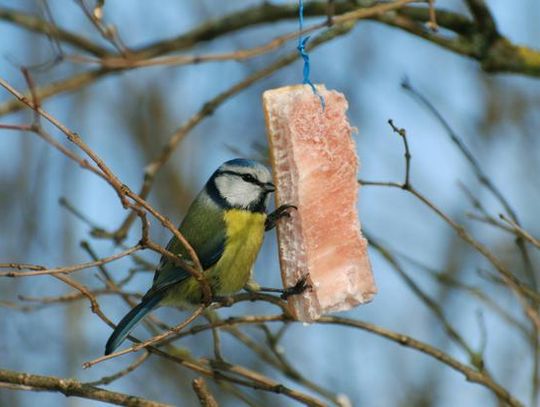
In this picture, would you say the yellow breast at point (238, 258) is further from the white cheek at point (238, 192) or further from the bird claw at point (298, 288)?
the bird claw at point (298, 288)

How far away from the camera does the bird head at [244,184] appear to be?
283cm

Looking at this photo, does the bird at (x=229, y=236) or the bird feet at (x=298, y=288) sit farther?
the bird at (x=229, y=236)

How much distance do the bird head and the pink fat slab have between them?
39 cm

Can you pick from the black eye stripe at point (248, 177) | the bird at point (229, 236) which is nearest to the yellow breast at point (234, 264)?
the bird at point (229, 236)

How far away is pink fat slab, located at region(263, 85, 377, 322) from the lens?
7.66 feet

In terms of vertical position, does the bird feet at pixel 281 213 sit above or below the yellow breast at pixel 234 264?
below

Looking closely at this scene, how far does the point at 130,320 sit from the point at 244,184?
66 centimetres

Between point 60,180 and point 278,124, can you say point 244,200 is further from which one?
point 60,180

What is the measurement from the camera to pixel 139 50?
3400 millimetres

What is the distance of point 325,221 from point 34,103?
94 centimetres

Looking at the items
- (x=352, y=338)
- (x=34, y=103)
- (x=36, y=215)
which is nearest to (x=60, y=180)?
(x=36, y=215)

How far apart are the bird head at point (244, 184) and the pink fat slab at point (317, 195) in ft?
1.26

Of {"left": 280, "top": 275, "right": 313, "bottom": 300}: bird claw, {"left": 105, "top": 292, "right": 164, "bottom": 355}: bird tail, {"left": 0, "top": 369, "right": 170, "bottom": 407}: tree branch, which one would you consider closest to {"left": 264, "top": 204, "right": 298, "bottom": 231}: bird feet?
{"left": 280, "top": 275, "right": 313, "bottom": 300}: bird claw

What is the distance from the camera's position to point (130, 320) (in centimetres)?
245
